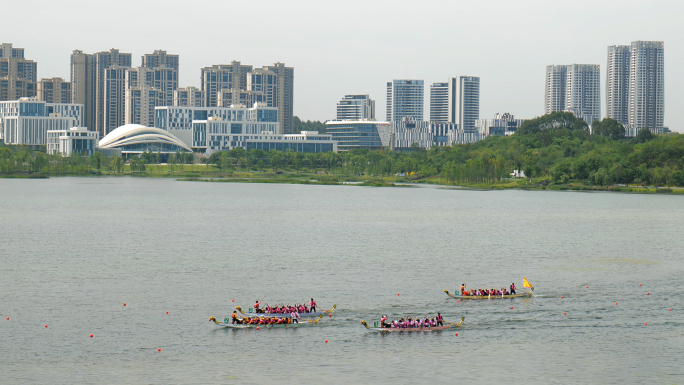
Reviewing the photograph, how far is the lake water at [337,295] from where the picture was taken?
115 feet

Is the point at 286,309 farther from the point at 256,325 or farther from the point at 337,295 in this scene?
the point at 337,295

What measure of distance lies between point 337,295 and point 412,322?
8762 mm

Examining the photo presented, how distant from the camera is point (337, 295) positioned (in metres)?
48.5

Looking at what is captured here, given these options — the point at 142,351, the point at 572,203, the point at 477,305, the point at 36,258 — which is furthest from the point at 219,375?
the point at 572,203

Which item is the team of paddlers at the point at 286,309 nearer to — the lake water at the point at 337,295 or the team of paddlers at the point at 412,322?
the lake water at the point at 337,295

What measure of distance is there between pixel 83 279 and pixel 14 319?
458 inches

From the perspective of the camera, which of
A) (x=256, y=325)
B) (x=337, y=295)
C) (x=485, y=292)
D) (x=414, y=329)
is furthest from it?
(x=337, y=295)

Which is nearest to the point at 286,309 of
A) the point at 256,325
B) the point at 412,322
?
the point at 256,325

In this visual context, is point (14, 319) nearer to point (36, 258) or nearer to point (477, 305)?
point (36, 258)

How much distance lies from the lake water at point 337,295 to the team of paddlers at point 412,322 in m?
0.74

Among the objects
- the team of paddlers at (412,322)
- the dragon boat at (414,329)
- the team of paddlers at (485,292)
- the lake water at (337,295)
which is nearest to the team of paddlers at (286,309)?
Answer: the lake water at (337,295)

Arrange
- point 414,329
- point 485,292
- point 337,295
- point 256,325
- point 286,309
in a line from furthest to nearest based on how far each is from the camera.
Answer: point 337,295, point 485,292, point 286,309, point 256,325, point 414,329

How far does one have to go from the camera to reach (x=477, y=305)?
153ft

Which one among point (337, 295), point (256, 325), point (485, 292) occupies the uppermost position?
point (485, 292)
